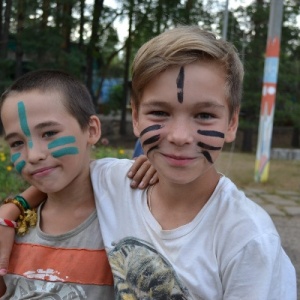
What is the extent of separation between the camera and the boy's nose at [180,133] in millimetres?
1294

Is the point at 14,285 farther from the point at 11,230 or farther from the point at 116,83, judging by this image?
the point at 116,83

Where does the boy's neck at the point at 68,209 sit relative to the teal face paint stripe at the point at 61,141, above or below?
below

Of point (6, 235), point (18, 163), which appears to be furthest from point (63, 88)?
point (6, 235)

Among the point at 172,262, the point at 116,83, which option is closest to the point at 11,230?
the point at 172,262

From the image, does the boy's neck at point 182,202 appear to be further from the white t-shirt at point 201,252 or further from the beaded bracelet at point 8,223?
the beaded bracelet at point 8,223

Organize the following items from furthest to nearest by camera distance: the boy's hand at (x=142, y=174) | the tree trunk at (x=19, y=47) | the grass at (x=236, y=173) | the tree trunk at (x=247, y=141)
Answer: the tree trunk at (x=247, y=141), the tree trunk at (x=19, y=47), the grass at (x=236, y=173), the boy's hand at (x=142, y=174)

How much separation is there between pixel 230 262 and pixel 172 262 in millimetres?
169

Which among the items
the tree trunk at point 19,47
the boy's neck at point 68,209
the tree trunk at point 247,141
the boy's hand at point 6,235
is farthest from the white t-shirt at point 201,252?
the tree trunk at point 247,141

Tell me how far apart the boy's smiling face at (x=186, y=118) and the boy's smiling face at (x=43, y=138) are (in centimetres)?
34

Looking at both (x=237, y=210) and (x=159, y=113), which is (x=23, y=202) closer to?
(x=159, y=113)

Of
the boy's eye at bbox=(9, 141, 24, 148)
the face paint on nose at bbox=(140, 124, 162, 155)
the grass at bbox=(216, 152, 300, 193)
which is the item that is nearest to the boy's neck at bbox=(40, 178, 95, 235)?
the boy's eye at bbox=(9, 141, 24, 148)

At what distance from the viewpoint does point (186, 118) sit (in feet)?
4.29

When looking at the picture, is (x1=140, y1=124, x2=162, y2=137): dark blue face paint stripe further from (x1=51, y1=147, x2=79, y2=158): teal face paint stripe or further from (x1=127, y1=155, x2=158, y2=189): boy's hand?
(x1=51, y1=147, x2=79, y2=158): teal face paint stripe

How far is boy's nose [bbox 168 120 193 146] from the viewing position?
1294mm
